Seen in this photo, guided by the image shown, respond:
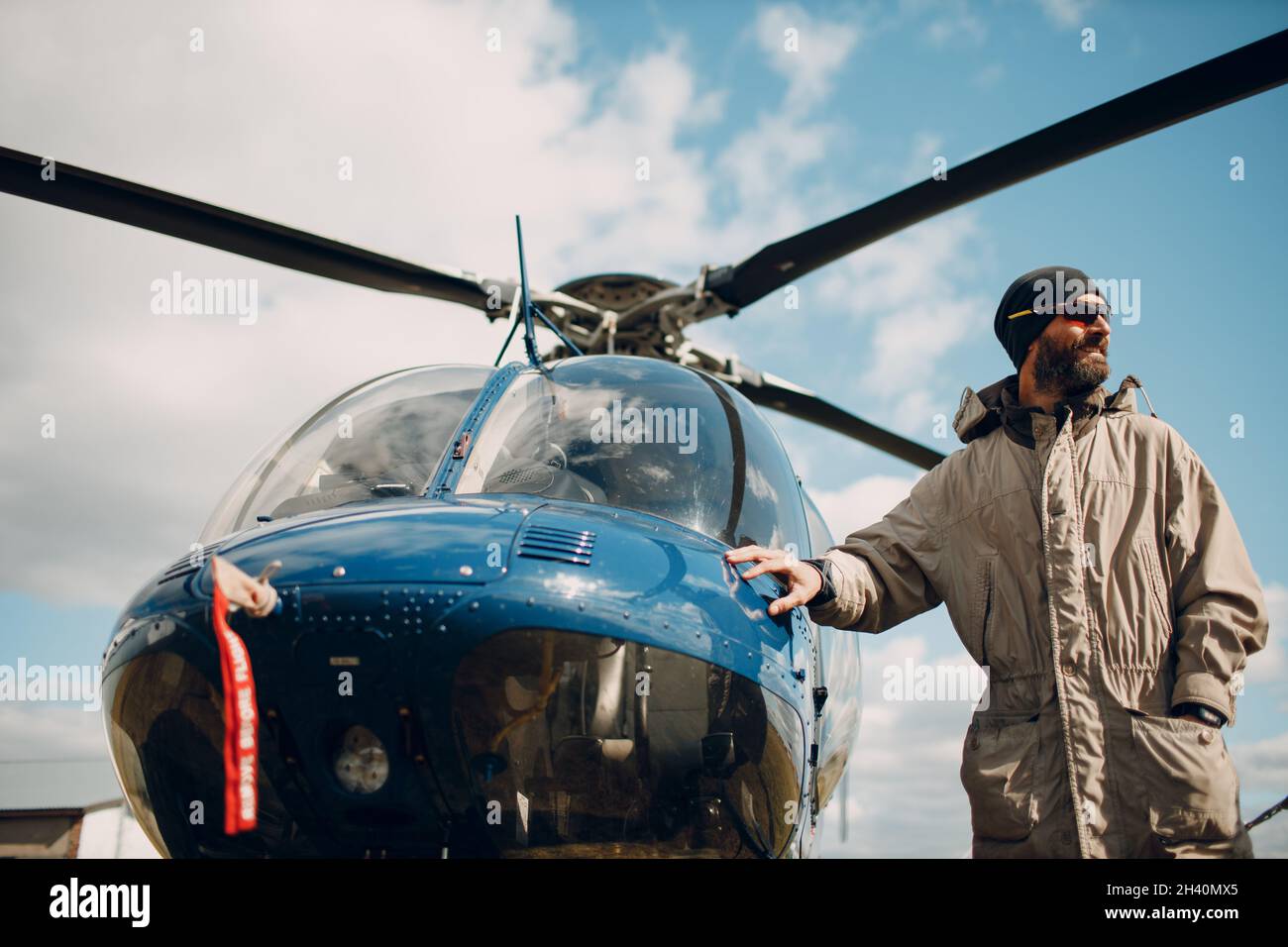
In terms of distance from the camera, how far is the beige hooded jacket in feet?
8.80

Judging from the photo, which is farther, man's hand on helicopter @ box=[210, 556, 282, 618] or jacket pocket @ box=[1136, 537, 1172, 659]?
jacket pocket @ box=[1136, 537, 1172, 659]

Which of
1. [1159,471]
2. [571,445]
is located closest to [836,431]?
[571,445]

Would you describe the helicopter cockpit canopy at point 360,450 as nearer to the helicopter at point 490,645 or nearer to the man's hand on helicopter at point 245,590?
the helicopter at point 490,645

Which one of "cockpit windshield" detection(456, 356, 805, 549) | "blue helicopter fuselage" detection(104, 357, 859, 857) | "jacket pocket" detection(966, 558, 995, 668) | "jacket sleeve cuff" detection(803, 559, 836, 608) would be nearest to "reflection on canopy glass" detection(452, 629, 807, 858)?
"blue helicopter fuselage" detection(104, 357, 859, 857)

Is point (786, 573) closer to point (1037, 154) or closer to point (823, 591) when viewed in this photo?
point (823, 591)

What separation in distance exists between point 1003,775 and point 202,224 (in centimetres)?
501

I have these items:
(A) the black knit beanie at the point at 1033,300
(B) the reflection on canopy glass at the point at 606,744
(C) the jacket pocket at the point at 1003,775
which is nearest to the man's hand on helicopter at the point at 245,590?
(B) the reflection on canopy glass at the point at 606,744

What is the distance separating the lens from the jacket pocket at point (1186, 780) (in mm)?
2605

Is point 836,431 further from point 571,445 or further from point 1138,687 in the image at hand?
point 1138,687

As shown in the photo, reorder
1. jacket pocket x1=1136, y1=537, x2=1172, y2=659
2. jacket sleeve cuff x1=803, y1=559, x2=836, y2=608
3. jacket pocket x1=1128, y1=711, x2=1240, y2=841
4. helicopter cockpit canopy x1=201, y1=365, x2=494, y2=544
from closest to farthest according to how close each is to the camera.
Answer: jacket pocket x1=1128, y1=711, x2=1240, y2=841
jacket pocket x1=1136, y1=537, x2=1172, y2=659
jacket sleeve cuff x1=803, y1=559, x2=836, y2=608
helicopter cockpit canopy x1=201, y1=365, x2=494, y2=544

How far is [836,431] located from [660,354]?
153cm

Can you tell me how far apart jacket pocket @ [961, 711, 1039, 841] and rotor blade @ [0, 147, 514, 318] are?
4.74 m

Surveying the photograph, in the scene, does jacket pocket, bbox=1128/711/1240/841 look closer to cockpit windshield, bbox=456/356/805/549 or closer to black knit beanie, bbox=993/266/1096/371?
black knit beanie, bbox=993/266/1096/371
